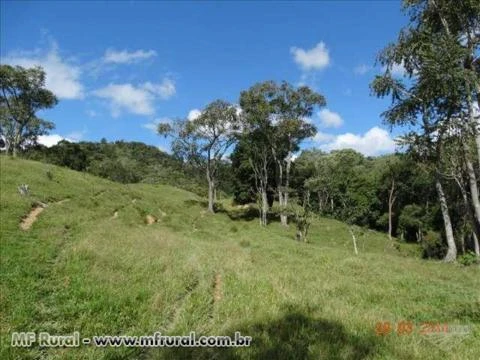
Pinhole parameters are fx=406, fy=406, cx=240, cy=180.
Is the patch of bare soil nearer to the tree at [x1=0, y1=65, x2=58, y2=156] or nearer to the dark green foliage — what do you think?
the dark green foliage

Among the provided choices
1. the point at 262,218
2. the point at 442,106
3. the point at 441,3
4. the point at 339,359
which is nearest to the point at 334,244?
the point at 262,218

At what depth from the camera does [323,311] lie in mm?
10328

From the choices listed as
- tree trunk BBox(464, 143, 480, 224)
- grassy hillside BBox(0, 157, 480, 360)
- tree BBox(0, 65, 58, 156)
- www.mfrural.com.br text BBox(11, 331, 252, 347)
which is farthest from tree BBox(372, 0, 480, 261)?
tree BBox(0, 65, 58, 156)

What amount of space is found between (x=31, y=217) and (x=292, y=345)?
2056 cm

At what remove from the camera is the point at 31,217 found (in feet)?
77.9

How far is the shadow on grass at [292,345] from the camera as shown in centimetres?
754

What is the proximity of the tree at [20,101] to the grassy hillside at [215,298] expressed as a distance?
51802 mm

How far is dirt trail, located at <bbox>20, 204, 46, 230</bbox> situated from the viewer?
69.5ft

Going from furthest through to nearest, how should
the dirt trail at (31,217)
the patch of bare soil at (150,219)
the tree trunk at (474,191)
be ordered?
the patch of bare soil at (150,219), the tree trunk at (474,191), the dirt trail at (31,217)

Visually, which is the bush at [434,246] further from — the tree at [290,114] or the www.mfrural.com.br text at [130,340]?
the www.mfrural.com.br text at [130,340]

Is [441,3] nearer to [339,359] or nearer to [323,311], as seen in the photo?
[323,311]

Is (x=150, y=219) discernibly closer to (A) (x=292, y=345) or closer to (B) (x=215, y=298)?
(B) (x=215, y=298)
